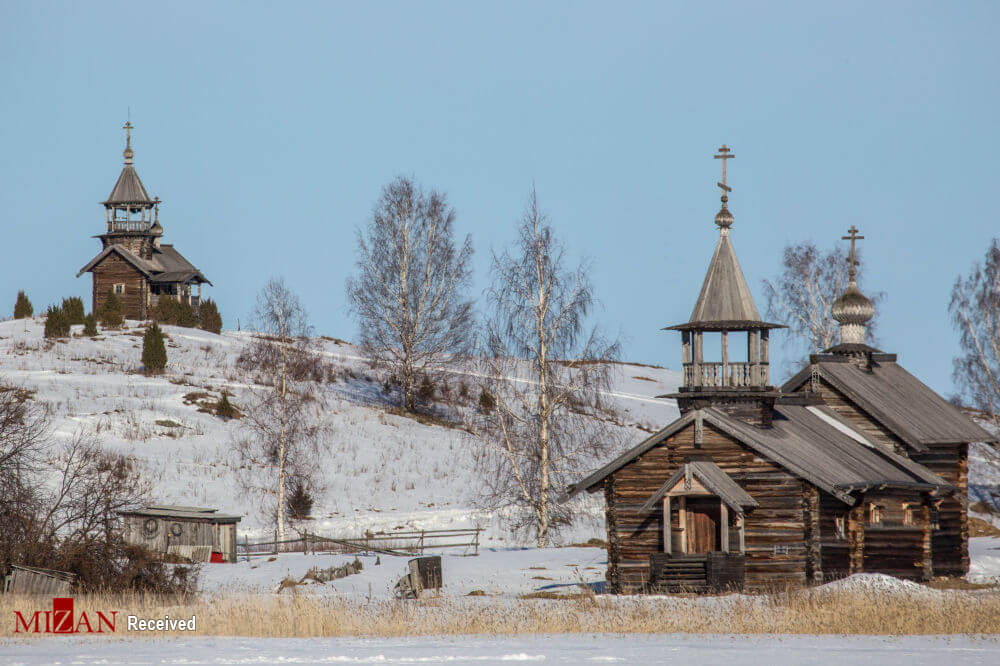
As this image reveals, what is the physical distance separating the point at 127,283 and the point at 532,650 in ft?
198

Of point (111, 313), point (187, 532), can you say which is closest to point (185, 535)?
point (187, 532)

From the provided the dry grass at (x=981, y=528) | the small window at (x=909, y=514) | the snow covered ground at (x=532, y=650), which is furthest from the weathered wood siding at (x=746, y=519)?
the dry grass at (x=981, y=528)

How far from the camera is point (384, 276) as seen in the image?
2217 inches

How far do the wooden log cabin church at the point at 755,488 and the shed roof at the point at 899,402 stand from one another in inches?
4.6

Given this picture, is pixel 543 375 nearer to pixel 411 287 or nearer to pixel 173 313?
pixel 411 287

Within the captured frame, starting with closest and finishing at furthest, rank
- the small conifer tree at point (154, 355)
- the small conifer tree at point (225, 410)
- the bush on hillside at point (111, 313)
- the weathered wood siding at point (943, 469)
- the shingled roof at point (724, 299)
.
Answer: the shingled roof at point (724, 299)
the weathered wood siding at point (943, 469)
the small conifer tree at point (225, 410)
the small conifer tree at point (154, 355)
the bush on hillside at point (111, 313)

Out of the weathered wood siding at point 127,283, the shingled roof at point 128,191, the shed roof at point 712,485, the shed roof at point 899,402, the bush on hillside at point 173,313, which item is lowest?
the shed roof at point 712,485

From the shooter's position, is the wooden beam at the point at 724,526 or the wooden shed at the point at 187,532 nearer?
the wooden beam at the point at 724,526

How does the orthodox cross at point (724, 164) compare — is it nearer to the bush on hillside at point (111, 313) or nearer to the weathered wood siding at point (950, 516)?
the weathered wood siding at point (950, 516)

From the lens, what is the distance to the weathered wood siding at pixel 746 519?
90.6 ft

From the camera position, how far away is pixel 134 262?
72.4 m

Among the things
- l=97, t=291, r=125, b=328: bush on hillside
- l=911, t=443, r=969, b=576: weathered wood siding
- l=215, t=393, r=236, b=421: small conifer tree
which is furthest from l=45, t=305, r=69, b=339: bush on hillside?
l=911, t=443, r=969, b=576: weathered wood siding

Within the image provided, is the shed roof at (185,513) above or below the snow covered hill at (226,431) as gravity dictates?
below

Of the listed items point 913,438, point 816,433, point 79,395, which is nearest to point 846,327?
point 913,438
